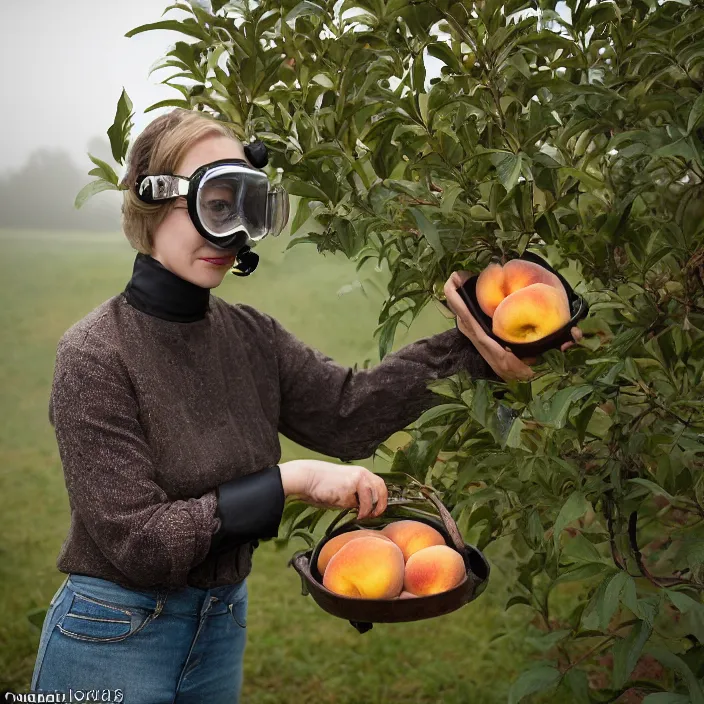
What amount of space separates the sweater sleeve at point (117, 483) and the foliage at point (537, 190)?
11.3 inches

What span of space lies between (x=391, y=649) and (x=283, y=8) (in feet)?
7.15

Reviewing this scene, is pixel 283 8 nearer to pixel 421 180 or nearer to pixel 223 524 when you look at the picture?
pixel 421 180

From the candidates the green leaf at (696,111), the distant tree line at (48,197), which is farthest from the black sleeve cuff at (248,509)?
the distant tree line at (48,197)

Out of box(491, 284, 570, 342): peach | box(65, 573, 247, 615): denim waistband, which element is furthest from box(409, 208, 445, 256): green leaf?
box(65, 573, 247, 615): denim waistband

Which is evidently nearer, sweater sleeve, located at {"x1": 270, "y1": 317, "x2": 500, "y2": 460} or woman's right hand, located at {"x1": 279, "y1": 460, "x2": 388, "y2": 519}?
woman's right hand, located at {"x1": 279, "y1": 460, "x2": 388, "y2": 519}

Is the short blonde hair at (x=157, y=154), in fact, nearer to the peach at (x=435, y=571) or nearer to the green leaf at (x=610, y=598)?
the peach at (x=435, y=571)

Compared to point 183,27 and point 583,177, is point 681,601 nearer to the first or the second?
point 583,177

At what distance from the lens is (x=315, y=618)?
295 cm

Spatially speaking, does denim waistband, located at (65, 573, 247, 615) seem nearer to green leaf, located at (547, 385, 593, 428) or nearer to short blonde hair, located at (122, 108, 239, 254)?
short blonde hair, located at (122, 108, 239, 254)

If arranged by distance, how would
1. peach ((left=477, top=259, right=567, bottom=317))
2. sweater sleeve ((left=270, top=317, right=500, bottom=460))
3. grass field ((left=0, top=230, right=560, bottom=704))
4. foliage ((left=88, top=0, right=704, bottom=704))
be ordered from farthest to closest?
1. grass field ((left=0, top=230, right=560, bottom=704))
2. sweater sleeve ((left=270, top=317, right=500, bottom=460))
3. peach ((left=477, top=259, right=567, bottom=317))
4. foliage ((left=88, top=0, right=704, bottom=704))

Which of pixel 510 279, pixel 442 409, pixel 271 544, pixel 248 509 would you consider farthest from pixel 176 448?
pixel 271 544

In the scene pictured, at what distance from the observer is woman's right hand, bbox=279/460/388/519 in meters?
1.05

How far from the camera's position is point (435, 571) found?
1.00 meters

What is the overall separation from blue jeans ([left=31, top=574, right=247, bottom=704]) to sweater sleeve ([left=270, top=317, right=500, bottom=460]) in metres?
0.32
